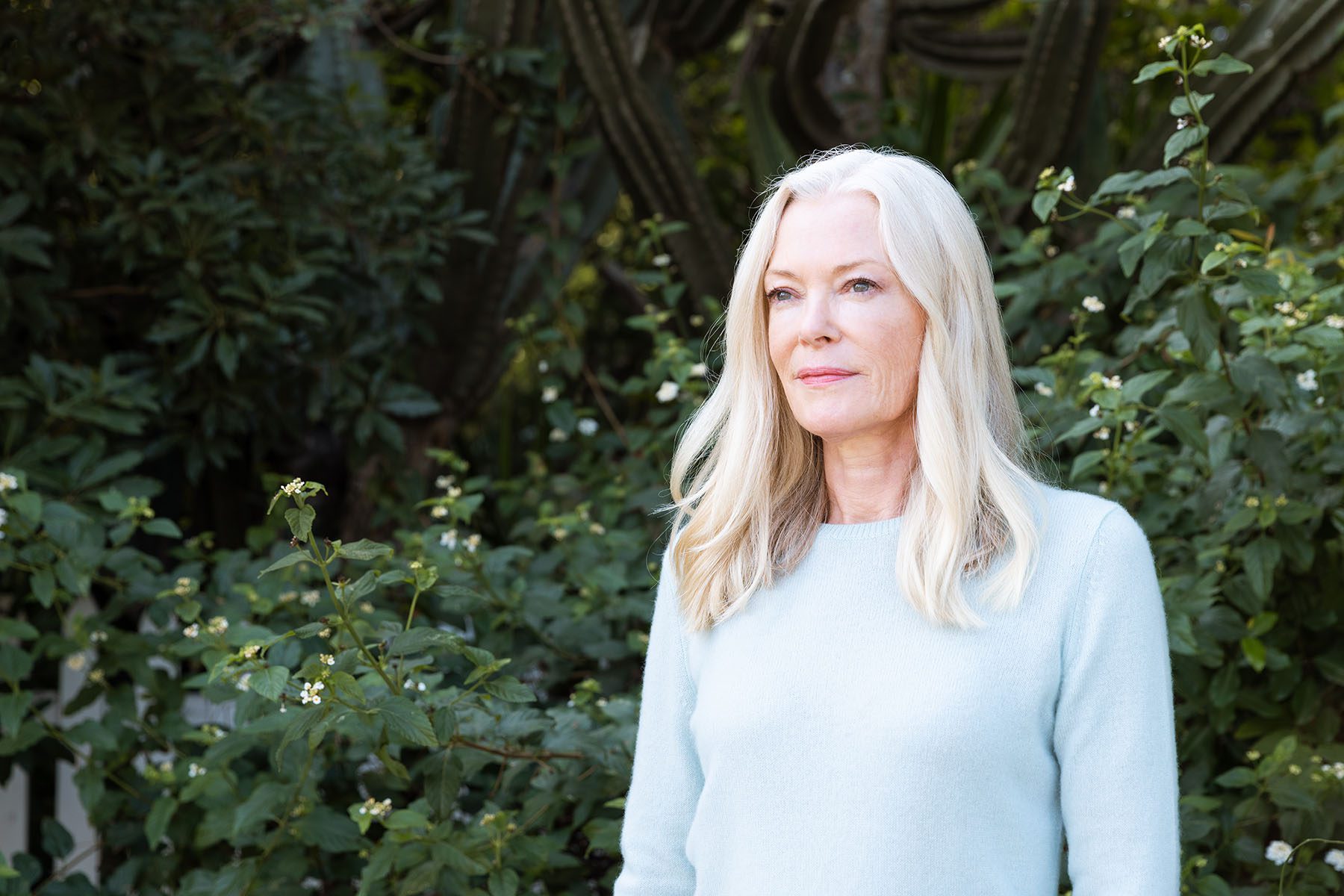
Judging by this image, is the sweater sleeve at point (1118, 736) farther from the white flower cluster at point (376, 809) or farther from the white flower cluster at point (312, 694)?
the white flower cluster at point (376, 809)

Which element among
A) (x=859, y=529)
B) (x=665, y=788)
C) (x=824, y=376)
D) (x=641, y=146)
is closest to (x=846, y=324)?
(x=824, y=376)

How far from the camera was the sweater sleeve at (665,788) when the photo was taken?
4.77 feet

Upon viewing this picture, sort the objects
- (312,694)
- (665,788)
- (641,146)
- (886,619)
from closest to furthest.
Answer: (886,619)
(665,788)
(312,694)
(641,146)

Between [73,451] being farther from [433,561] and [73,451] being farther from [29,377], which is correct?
[433,561]

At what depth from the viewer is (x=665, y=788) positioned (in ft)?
4.82

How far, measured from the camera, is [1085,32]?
3420 mm

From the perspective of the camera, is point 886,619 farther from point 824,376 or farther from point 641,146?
point 641,146

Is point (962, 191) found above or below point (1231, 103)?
below

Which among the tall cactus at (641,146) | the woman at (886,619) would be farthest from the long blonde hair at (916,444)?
the tall cactus at (641,146)

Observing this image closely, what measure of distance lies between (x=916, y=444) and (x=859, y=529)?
0.11 meters

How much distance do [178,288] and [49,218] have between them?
1.42 feet

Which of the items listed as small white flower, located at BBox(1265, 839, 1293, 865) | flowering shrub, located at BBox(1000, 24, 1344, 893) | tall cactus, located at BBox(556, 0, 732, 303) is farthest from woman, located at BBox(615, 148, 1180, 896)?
tall cactus, located at BBox(556, 0, 732, 303)

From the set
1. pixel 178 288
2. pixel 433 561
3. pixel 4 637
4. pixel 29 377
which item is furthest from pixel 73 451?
pixel 433 561

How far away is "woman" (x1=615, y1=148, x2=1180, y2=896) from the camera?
1211 mm
